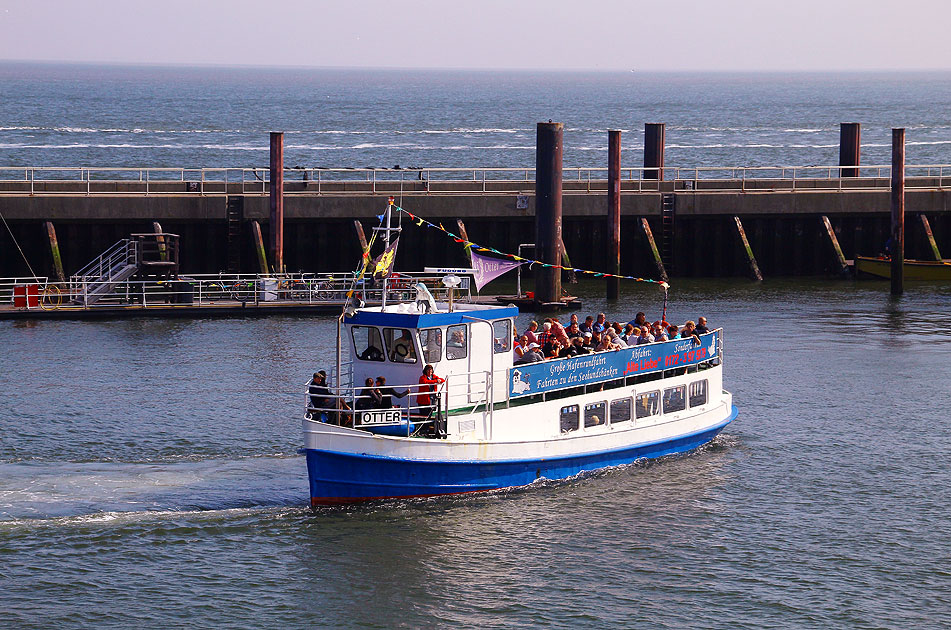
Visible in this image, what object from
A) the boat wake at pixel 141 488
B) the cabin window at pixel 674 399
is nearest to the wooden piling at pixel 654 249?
the cabin window at pixel 674 399

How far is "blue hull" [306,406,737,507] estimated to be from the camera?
2611 cm

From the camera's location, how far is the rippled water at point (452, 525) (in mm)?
22797

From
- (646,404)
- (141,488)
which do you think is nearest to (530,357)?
(646,404)

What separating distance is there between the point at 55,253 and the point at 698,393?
27865 millimetres

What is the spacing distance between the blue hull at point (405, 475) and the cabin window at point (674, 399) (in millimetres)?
3639

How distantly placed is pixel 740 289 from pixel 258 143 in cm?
9615

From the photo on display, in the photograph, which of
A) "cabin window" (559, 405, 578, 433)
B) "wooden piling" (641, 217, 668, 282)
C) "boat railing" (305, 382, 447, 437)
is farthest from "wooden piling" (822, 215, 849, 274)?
"boat railing" (305, 382, 447, 437)

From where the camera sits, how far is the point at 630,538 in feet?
85.0

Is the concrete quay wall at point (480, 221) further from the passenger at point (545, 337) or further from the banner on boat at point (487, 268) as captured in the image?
the passenger at point (545, 337)

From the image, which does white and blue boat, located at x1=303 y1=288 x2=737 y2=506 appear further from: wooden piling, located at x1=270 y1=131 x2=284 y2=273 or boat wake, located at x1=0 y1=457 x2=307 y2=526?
wooden piling, located at x1=270 y1=131 x2=284 y2=273

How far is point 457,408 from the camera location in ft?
90.3

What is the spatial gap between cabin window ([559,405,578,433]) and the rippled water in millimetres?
1195

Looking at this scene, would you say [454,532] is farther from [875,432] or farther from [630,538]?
[875,432]

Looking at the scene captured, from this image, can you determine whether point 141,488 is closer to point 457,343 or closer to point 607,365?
point 457,343
